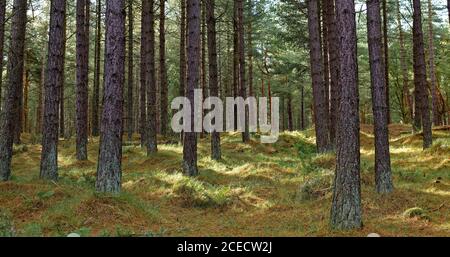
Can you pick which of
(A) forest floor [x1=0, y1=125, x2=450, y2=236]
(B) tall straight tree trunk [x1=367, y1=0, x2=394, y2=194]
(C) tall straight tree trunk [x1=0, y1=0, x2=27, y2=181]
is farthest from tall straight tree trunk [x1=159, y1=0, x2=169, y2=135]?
(B) tall straight tree trunk [x1=367, y1=0, x2=394, y2=194]

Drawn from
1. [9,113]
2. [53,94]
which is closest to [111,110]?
[53,94]

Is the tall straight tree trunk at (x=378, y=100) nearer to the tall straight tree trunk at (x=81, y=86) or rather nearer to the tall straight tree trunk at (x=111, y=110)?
the tall straight tree trunk at (x=111, y=110)

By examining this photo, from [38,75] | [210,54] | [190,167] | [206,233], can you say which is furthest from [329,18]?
[38,75]

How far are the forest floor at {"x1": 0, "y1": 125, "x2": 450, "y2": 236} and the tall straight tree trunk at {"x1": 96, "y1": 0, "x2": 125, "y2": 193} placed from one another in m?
0.50

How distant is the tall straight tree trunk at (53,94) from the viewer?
1082 centimetres

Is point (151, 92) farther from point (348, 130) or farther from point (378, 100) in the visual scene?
point (348, 130)

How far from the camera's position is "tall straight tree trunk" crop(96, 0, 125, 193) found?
9.12m

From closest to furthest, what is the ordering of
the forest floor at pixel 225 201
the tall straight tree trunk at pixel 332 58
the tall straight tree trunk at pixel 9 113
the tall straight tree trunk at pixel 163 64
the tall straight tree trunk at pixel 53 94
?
1. the forest floor at pixel 225 201
2. the tall straight tree trunk at pixel 9 113
3. the tall straight tree trunk at pixel 53 94
4. the tall straight tree trunk at pixel 332 58
5. the tall straight tree trunk at pixel 163 64

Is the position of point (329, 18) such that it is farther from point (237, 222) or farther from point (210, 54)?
point (237, 222)

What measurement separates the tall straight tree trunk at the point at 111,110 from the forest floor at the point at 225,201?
50 cm

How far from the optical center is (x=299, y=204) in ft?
34.6

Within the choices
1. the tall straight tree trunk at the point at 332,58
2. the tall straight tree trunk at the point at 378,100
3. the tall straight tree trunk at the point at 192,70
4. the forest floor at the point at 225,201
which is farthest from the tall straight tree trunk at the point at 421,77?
the tall straight tree trunk at the point at 192,70

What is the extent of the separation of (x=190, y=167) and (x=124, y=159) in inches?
243

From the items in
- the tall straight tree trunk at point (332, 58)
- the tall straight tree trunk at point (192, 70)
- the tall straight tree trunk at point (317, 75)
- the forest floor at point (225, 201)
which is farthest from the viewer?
the tall straight tree trunk at point (332, 58)
